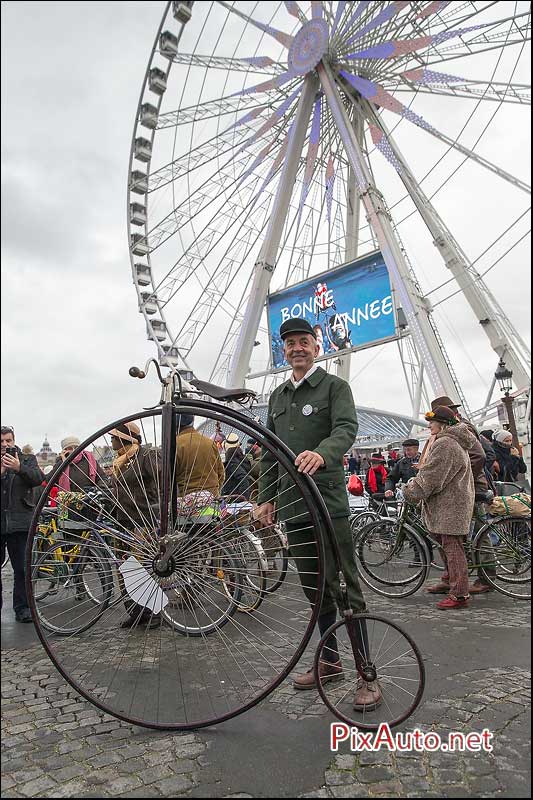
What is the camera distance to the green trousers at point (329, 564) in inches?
95.3

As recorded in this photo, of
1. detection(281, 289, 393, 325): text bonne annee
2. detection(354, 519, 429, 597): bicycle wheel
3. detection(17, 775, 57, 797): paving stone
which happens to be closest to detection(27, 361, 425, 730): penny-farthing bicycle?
detection(17, 775, 57, 797): paving stone

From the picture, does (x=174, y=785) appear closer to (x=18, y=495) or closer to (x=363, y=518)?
(x=18, y=495)

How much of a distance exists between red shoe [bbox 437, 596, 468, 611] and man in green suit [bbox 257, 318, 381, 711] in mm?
1830

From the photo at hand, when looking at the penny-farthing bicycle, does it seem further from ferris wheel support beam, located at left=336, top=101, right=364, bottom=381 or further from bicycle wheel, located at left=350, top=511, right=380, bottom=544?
ferris wheel support beam, located at left=336, top=101, right=364, bottom=381

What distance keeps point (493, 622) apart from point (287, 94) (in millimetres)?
13426

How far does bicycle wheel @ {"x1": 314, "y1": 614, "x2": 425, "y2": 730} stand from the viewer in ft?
7.04

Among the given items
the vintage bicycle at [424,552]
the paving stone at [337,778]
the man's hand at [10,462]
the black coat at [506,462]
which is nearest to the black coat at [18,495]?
the man's hand at [10,462]

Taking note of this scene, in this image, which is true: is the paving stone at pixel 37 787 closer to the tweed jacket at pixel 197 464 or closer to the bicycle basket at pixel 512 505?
the tweed jacket at pixel 197 464

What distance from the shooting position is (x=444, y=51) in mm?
10602

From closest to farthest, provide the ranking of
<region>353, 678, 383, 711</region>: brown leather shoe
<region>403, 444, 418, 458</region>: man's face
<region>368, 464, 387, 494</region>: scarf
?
<region>353, 678, 383, 711</region>: brown leather shoe, <region>403, 444, 418, 458</region>: man's face, <region>368, 464, 387, 494</region>: scarf

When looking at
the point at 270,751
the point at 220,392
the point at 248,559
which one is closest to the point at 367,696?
the point at 270,751

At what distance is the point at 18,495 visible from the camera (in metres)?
Answer: 4.13

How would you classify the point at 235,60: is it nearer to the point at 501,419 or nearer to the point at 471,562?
the point at 501,419

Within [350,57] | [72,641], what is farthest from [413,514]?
[350,57]
